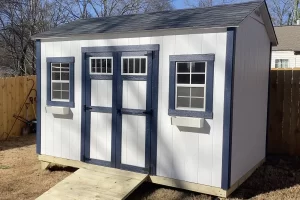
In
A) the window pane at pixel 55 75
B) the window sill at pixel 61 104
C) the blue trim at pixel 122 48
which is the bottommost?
the window sill at pixel 61 104

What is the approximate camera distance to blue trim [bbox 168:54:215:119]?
14.5 feet

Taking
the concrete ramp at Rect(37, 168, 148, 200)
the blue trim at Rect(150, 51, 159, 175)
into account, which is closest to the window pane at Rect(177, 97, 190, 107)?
the blue trim at Rect(150, 51, 159, 175)

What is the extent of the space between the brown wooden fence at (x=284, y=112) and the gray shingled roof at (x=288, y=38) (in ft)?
40.8

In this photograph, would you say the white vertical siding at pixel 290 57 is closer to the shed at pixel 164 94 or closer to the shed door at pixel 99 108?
the shed at pixel 164 94

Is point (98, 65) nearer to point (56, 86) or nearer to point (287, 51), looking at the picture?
point (56, 86)

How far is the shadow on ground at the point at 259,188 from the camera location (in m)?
4.79

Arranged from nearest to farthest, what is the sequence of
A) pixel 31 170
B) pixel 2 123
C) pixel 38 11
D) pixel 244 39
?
1. pixel 244 39
2. pixel 31 170
3. pixel 2 123
4. pixel 38 11

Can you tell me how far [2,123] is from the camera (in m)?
8.86

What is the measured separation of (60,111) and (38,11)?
48.6 feet

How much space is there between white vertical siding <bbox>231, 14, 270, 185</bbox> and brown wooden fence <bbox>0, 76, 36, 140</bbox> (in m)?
6.70

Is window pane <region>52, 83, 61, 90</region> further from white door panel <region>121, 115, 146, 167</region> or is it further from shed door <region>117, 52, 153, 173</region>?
white door panel <region>121, 115, 146, 167</region>

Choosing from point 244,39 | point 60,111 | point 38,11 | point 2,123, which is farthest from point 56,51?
point 38,11

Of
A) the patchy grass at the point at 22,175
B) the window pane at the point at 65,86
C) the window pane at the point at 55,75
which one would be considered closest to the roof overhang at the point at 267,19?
the window pane at the point at 65,86

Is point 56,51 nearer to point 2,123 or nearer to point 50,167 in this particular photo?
point 50,167
